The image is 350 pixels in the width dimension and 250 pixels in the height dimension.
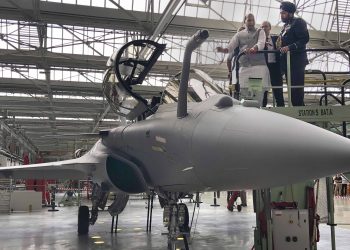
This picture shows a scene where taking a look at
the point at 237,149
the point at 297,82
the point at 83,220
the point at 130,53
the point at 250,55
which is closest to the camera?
the point at 237,149

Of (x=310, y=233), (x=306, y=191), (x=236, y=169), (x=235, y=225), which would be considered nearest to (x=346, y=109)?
(x=306, y=191)

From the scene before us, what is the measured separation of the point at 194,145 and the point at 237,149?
0.64 m

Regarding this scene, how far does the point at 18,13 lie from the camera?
14117 mm

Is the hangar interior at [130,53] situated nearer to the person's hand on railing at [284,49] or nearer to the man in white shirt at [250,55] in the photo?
the man in white shirt at [250,55]

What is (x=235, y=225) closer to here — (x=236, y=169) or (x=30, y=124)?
(x=236, y=169)

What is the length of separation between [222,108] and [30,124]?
32.4m

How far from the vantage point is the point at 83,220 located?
1105cm

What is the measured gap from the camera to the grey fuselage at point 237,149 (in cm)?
307

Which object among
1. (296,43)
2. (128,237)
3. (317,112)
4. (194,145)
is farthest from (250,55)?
(128,237)

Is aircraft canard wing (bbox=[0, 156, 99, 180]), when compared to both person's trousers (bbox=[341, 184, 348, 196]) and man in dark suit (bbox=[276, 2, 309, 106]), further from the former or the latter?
person's trousers (bbox=[341, 184, 348, 196])

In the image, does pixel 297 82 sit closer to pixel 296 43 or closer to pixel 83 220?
pixel 296 43

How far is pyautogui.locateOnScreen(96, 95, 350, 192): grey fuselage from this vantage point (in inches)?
121

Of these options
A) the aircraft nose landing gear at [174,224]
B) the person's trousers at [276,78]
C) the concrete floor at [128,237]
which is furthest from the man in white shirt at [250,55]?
the concrete floor at [128,237]

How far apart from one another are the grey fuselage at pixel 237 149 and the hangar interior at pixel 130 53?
73.4 inches
